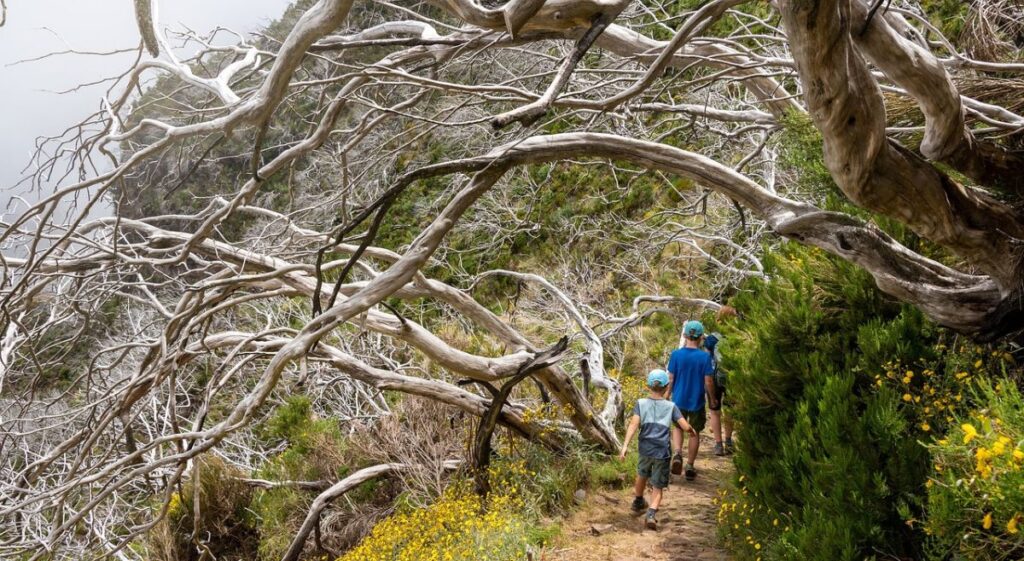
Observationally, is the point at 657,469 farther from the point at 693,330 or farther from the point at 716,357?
the point at 716,357

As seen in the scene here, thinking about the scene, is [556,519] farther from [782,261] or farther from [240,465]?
[240,465]

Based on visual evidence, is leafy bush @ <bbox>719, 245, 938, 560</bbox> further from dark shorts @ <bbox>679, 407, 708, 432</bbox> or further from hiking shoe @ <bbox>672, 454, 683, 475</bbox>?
hiking shoe @ <bbox>672, 454, 683, 475</bbox>

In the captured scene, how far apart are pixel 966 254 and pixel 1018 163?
54 cm

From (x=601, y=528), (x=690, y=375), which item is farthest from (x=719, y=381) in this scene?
(x=601, y=528)

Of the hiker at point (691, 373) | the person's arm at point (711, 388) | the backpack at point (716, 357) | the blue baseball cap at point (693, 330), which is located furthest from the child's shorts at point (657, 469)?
the backpack at point (716, 357)

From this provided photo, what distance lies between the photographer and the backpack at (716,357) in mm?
6754

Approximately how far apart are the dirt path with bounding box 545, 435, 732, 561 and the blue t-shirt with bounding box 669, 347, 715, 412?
2.35 ft

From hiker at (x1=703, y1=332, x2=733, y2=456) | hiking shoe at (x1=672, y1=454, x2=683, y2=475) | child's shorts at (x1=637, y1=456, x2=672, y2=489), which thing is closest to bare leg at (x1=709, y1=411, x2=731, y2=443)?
hiker at (x1=703, y1=332, x2=733, y2=456)

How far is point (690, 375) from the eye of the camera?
252 inches

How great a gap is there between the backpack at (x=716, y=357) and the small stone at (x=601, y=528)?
71.0 inches

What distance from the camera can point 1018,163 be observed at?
333cm

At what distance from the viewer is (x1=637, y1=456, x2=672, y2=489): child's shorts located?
5566 mm

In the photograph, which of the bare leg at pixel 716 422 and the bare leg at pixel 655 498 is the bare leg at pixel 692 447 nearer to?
the bare leg at pixel 716 422

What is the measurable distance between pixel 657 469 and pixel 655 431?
1.10 ft
